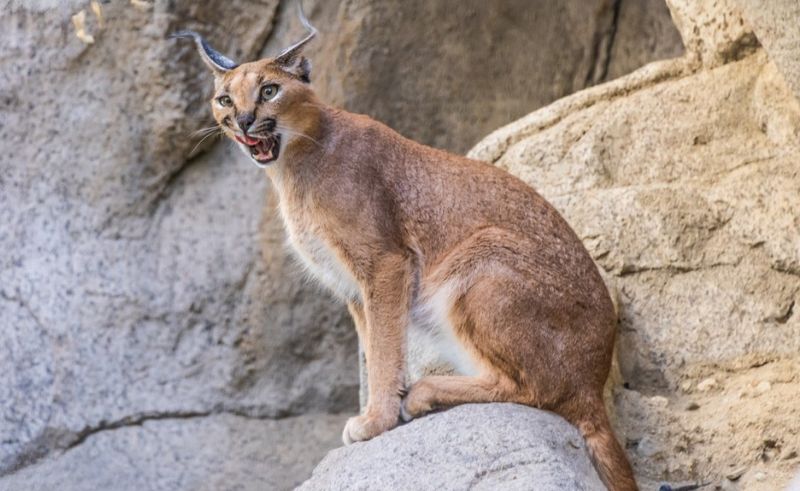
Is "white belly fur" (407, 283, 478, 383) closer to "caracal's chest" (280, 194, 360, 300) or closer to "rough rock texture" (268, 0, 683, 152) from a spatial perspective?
"caracal's chest" (280, 194, 360, 300)

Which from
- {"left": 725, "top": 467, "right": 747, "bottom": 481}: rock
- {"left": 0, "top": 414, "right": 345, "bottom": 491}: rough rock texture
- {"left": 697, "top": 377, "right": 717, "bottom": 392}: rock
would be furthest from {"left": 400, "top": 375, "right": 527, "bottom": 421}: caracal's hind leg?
{"left": 0, "top": 414, "right": 345, "bottom": 491}: rough rock texture

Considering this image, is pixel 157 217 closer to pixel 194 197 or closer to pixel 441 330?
pixel 194 197

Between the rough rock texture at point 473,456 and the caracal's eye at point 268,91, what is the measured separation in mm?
1737

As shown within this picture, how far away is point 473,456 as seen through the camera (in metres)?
5.27

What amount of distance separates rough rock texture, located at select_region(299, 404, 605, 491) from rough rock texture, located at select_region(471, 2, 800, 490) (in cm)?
83

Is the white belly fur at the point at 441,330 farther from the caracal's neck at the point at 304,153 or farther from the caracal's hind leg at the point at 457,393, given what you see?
the caracal's neck at the point at 304,153

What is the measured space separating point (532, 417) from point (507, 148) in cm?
237

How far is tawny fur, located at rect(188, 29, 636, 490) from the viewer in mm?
5867

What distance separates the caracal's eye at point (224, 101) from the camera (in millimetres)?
6273

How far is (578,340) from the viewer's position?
5.95 m

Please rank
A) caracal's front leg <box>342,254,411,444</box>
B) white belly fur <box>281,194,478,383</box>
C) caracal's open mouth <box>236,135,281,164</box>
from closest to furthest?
1. caracal's front leg <box>342,254,411,444</box>
2. white belly fur <box>281,194,478,383</box>
3. caracal's open mouth <box>236,135,281,164</box>

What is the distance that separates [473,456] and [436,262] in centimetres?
123

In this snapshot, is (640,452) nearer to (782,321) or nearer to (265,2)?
(782,321)

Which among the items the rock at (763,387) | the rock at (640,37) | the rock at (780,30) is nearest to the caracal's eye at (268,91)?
the rock at (780,30)
